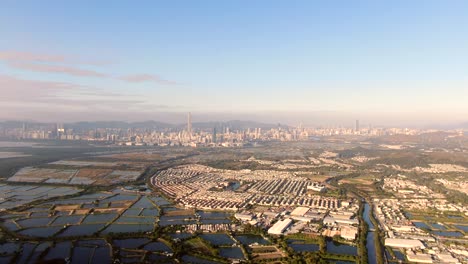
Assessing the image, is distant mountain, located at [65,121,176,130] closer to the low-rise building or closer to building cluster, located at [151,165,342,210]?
building cluster, located at [151,165,342,210]

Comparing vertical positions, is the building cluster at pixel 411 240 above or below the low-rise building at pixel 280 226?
below

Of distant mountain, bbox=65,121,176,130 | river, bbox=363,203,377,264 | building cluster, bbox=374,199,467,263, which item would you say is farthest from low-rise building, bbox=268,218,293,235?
distant mountain, bbox=65,121,176,130

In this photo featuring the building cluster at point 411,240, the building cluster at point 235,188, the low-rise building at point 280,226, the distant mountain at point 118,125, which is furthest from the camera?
the distant mountain at point 118,125

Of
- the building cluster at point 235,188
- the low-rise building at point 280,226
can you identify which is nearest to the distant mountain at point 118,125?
the building cluster at point 235,188

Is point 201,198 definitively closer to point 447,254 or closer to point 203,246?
point 203,246

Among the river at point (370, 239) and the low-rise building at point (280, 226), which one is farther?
the low-rise building at point (280, 226)

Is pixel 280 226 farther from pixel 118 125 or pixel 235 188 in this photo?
pixel 118 125

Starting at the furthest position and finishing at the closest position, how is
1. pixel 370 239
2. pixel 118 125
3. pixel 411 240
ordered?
pixel 118 125
pixel 370 239
pixel 411 240

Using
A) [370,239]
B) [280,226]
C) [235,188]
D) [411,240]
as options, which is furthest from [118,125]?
[411,240]

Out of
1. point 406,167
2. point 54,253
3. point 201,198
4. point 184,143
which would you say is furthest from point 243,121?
point 54,253

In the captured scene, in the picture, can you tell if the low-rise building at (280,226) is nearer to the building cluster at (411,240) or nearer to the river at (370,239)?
the river at (370,239)

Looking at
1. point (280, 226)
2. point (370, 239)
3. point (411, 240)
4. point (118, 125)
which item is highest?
point (118, 125)

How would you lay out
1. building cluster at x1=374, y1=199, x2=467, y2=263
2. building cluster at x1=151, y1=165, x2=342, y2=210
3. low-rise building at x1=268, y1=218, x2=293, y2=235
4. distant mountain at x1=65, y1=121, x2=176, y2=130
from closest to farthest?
building cluster at x1=374, y1=199, x2=467, y2=263 < low-rise building at x1=268, y1=218, x2=293, y2=235 < building cluster at x1=151, y1=165, x2=342, y2=210 < distant mountain at x1=65, y1=121, x2=176, y2=130
